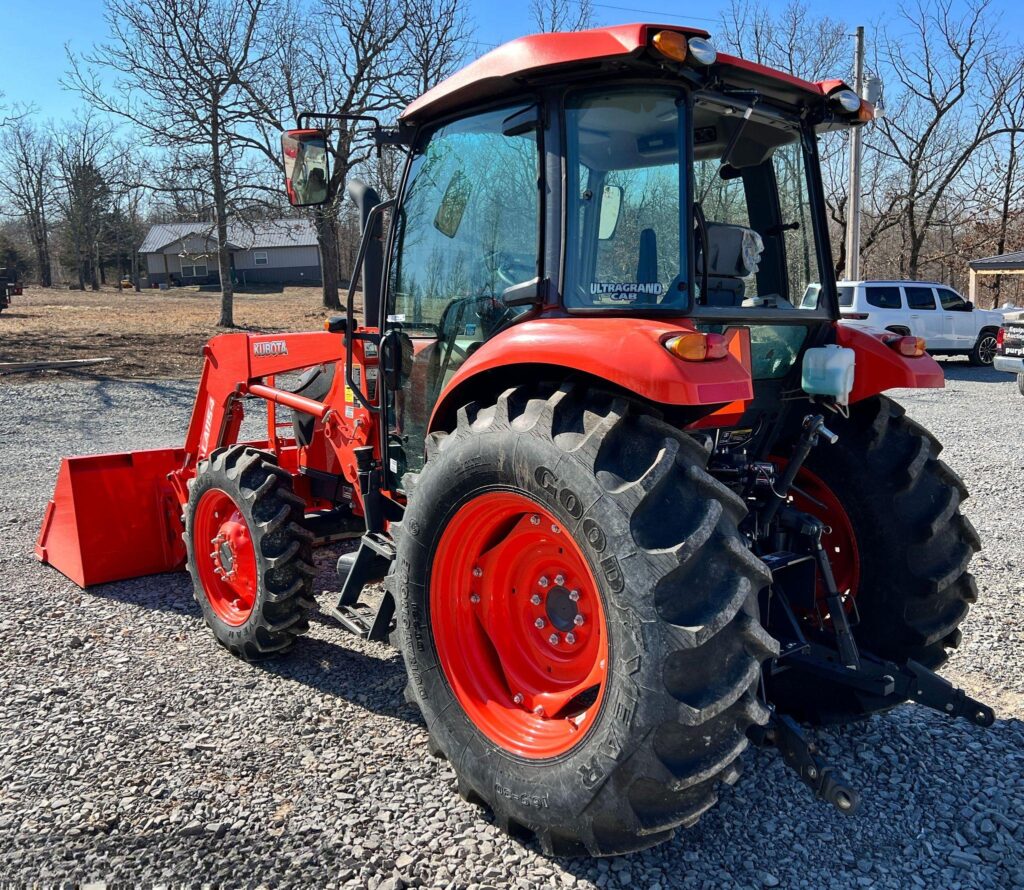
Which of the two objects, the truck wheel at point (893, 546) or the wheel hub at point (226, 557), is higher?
the truck wheel at point (893, 546)

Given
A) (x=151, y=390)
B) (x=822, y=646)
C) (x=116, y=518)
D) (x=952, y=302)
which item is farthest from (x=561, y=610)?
(x=952, y=302)

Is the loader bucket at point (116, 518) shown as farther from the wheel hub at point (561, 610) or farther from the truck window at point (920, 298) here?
the truck window at point (920, 298)

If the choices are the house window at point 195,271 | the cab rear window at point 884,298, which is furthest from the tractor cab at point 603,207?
the house window at point 195,271

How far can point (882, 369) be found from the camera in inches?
139

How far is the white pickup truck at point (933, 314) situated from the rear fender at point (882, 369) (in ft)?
53.1

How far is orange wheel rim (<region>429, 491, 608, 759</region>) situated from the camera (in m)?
2.94

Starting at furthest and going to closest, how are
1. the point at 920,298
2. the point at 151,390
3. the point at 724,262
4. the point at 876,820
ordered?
1. the point at 920,298
2. the point at 151,390
3. the point at 724,262
4. the point at 876,820

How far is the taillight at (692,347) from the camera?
251 centimetres

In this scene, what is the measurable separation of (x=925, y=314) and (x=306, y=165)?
718 inches

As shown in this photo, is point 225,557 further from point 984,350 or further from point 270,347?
point 984,350

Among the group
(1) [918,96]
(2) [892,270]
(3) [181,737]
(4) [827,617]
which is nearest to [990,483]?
(4) [827,617]

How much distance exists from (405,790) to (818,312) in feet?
7.97

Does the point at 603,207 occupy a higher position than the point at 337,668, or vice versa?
the point at 603,207

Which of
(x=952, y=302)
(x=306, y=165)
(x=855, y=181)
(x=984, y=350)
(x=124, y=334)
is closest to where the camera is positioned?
(x=306, y=165)
